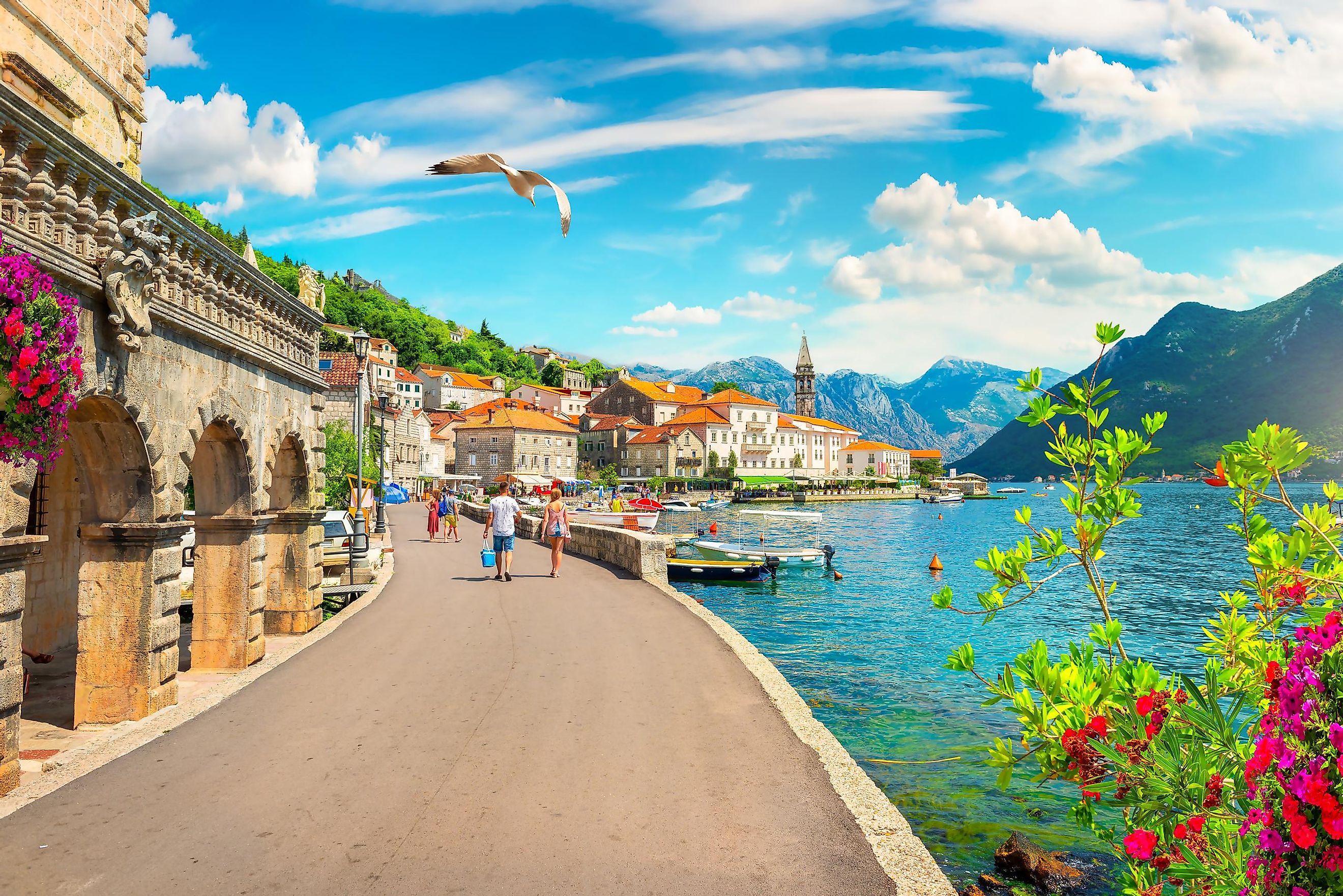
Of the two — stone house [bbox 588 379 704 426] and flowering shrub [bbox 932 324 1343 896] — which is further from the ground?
stone house [bbox 588 379 704 426]

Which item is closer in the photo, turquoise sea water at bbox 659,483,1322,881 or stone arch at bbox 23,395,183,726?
stone arch at bbox 23,395,183,726

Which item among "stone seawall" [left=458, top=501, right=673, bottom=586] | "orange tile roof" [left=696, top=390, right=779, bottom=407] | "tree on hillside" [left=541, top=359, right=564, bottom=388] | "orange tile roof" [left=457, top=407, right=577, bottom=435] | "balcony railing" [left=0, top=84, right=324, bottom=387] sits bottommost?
"stone seawall" [left=458, top=501, right=673, bottom=586]

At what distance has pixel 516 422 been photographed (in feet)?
322

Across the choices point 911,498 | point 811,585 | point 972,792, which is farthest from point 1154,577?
point 911,498

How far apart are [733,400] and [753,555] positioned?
101m

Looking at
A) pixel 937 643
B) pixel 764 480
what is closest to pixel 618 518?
pixel 937 643

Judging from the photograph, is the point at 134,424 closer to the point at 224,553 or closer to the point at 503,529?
the point at 224,553

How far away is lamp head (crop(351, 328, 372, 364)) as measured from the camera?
24406 millimetres

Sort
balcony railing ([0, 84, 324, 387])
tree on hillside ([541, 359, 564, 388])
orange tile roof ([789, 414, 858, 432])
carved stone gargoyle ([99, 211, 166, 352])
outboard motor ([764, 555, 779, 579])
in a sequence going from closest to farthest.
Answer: balcony railing ([0, 84, 324, 387])
carved stone gargoyle ([99, 211, 166, 352])
outboard motor ([764, 555, 779, 579])
orange tile roof ([789, 414, 858, 432])
tree on hillside ([541, 359, 564, 388])

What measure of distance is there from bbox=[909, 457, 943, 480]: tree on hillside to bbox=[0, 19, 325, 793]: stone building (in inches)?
6812

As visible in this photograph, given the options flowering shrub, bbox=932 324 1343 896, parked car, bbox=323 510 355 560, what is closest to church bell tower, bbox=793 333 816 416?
parked car, bbox=323 510 355 560

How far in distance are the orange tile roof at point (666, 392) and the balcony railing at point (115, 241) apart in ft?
412

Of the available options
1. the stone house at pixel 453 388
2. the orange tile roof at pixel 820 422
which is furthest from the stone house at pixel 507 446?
the orange tile roof at pixel 820 422

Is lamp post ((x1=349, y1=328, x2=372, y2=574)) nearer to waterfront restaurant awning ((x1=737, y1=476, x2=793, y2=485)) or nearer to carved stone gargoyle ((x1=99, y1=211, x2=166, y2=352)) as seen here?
carved stone gargoyle ((x1=99, y1=211, x2=166, y2=352))
